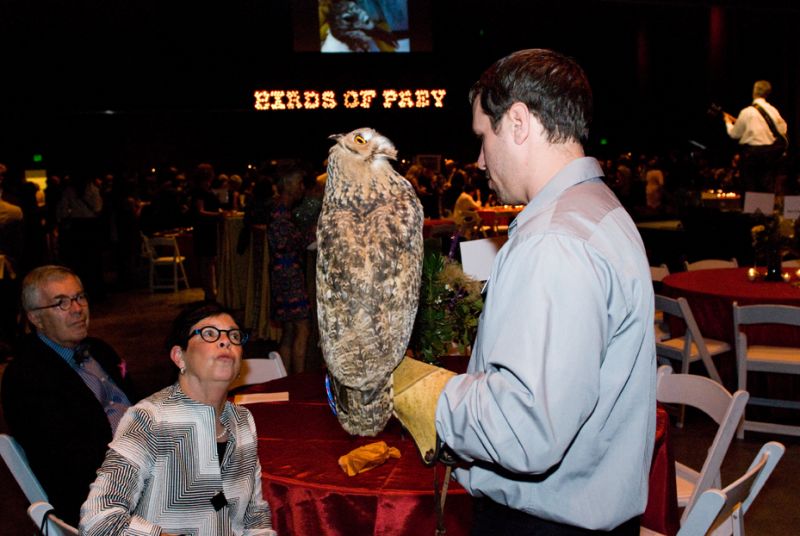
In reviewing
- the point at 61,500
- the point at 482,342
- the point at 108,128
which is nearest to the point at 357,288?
the point at 482,342

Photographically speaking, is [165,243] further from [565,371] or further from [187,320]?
[565,371]

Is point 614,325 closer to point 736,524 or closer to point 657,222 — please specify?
point 736,524

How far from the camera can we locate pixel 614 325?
3.72 ft

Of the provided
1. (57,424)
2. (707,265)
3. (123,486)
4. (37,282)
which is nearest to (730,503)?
(123,486)

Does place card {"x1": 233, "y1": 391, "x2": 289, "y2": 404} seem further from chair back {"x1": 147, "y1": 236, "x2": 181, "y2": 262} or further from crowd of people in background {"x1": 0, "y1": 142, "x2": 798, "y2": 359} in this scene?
chair back {"x1": 147, "y1": 236, "x2": 181, "y2": 262}

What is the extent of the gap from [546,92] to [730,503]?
1239 mm

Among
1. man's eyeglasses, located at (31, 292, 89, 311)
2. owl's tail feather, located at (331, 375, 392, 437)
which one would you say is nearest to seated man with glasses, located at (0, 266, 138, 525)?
man's eyeglasses, located at (31, 292, 89, 311)

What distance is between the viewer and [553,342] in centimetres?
102

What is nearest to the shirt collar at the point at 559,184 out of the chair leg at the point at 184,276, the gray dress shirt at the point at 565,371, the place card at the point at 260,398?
the gray dress shirt at the point at 565,371

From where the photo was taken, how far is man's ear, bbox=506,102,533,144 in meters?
1.20

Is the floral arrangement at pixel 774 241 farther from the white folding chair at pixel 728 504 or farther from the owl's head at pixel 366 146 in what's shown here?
the owl's head at pixel 366 146

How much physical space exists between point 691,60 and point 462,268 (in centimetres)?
1745

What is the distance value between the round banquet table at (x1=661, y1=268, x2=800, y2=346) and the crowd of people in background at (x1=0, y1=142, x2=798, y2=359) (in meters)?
2.64

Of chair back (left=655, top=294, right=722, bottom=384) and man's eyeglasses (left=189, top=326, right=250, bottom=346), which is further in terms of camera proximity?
chair back (left=655, top=294, right=722, bottom=384)
